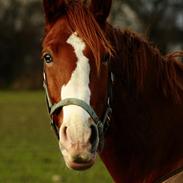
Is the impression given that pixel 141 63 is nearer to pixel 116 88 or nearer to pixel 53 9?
pixel 116 88

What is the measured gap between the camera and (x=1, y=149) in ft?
38.6

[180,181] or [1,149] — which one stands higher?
[180,181]

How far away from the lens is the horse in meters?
3.18

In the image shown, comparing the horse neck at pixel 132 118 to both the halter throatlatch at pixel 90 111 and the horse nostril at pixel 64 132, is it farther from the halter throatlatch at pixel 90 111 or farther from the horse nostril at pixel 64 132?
the horse nostril at pixel 64 132

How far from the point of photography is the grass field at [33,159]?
856cm

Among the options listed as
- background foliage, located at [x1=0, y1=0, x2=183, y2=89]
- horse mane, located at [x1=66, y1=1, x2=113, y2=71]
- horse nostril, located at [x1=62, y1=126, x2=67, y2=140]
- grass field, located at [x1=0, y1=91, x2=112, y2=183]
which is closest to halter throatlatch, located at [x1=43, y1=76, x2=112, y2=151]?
horse nostril, located at [x1=62, y1=126, x2=67, y2=140]

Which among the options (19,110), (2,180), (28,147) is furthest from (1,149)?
(19,110)

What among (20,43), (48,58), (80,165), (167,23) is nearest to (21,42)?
A: (20,43)

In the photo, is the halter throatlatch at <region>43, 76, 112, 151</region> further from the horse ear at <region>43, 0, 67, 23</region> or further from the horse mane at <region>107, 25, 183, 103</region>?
the horse ear at <region>43, 0, 67, 23</region>

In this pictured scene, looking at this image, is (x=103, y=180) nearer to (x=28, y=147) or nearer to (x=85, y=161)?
(x=28, y=147)

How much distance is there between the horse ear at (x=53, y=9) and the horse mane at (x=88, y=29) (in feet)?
0.21

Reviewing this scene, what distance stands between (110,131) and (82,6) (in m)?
0.84

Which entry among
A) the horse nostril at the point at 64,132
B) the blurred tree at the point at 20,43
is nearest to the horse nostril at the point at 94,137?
the horse nostril at the point at 64,132

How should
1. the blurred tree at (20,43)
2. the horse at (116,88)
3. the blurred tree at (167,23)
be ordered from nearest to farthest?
the horse at (116,88) < the blurred tree at (167,23) < the blurred tree at (20,43)
